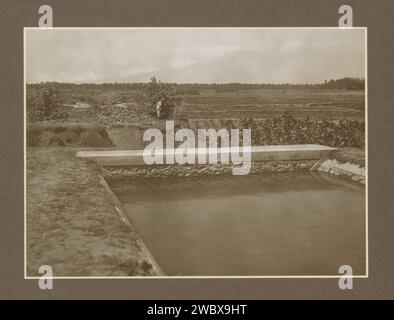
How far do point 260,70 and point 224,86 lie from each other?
15.0 inches

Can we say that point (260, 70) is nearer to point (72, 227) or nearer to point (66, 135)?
point (66, 135)

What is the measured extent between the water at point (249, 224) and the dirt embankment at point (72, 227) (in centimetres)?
22

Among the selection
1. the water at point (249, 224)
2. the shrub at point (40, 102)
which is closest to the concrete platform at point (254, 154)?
the water at point (249, 224)

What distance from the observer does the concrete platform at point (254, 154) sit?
411cm

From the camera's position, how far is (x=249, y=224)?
405 centimetres

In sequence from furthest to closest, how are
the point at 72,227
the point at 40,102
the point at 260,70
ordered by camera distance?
the point at 260,70 → the point at 40,102 → the point at 72,227

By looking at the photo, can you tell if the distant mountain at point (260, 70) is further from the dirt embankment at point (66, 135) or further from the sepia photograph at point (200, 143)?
the dirt embankment at point (66, 135)

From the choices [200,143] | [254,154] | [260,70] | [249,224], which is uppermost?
[260,70]

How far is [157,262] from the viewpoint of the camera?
386 cm

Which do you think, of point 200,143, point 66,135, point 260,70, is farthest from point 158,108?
point 260,70

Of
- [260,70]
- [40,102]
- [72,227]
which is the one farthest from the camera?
[260,70]
